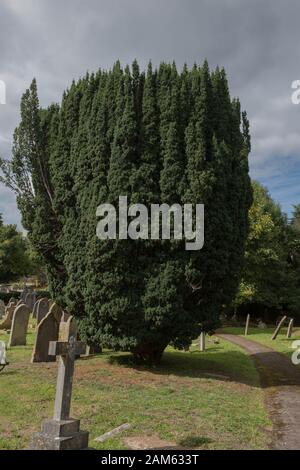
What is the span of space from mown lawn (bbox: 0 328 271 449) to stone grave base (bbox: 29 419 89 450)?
0.42 metres

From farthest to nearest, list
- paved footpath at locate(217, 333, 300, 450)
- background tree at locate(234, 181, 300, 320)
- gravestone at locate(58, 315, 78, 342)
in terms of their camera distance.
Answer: background tree at locate(234, 181, 300, 320) < gravestone at locate(58, 315, 78, 342) < paved footpath at locate(217, 333, 300, 450)

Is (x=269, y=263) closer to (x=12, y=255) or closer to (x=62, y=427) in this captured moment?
(x=62, y=427)

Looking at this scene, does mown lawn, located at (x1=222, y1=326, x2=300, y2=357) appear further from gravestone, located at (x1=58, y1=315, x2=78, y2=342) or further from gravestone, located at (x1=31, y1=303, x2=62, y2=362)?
gravestone, located at (x1=31, y1=303, x2=62, y2=362)

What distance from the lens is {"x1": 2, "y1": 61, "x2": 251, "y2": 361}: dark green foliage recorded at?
11023mm

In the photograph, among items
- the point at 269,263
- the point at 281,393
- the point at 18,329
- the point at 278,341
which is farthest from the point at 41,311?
the point at 269,263

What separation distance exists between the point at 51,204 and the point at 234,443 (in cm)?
907

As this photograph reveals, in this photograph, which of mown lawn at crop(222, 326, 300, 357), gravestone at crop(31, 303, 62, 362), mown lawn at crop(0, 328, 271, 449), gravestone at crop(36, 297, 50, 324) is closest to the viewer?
mown lawn at crop(0, 328, 271, 449)

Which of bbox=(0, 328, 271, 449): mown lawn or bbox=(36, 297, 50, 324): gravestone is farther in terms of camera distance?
bbox=(36, 297, 50, 324): gravestone

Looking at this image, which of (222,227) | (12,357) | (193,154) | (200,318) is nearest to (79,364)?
Result: (12,357)

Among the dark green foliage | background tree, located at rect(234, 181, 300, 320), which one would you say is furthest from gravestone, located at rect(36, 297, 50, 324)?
background tree, located at rect(234, 181, 300, 320)

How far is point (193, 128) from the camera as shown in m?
11.6

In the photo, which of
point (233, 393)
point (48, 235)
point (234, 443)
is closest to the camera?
point (234, 443)

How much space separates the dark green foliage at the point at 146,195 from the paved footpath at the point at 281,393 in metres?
2.42
